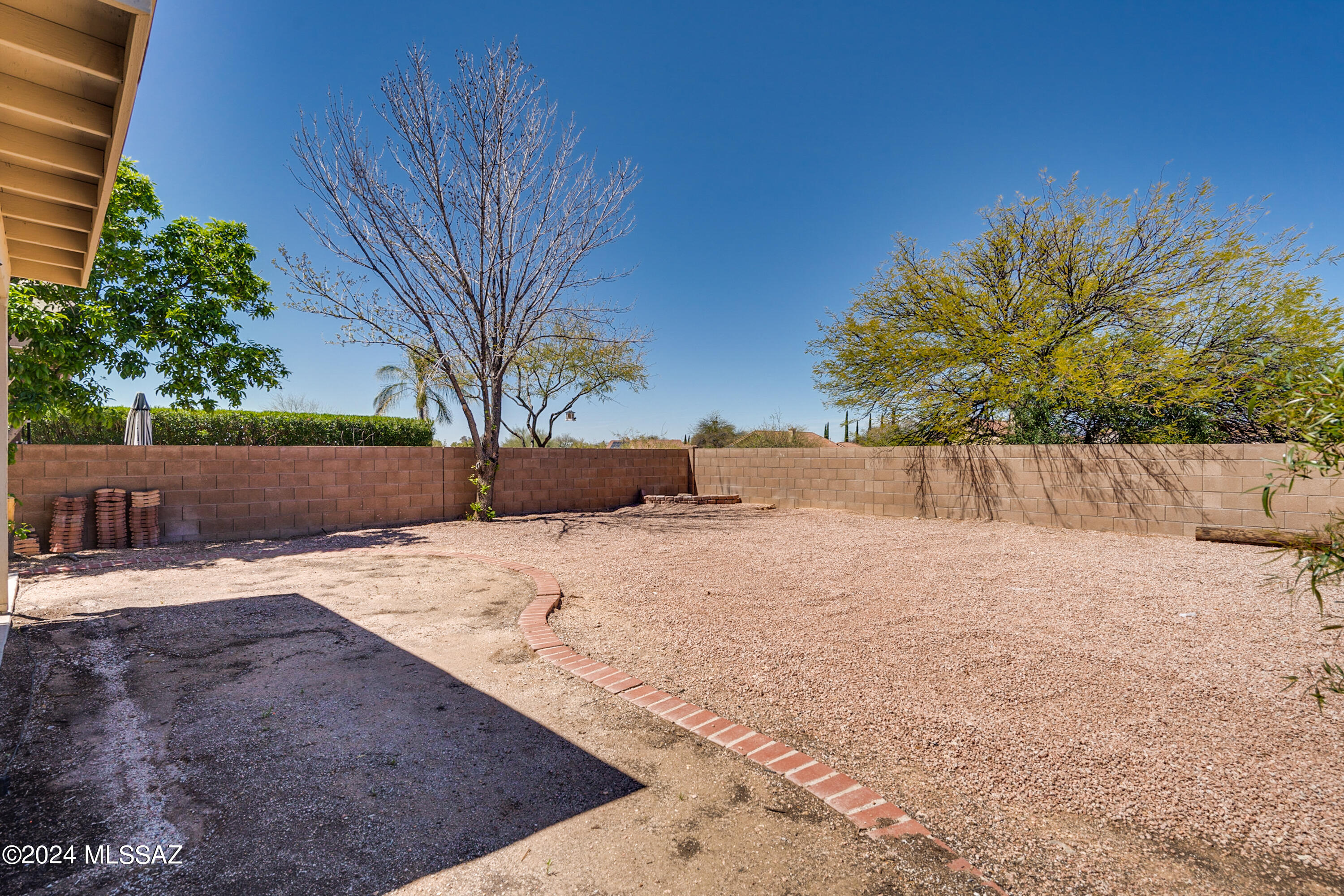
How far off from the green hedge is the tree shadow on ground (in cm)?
616

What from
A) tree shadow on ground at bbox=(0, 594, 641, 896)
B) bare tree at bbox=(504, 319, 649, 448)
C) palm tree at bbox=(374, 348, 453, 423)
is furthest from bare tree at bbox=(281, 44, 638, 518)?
palm tree at bbox=(374, 348, 453, 423)

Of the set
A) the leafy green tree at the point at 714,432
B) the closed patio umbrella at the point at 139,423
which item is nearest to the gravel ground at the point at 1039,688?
the closed patio umbrella at the point at 139,423

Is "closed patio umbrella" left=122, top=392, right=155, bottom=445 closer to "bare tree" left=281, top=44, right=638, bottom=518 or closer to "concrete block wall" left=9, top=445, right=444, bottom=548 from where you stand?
"concrete block wall" left=9, top=445, right=444, bottom=548

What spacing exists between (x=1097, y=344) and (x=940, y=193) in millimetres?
4102

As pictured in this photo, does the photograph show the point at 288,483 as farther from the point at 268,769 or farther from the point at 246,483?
the point at 268,769

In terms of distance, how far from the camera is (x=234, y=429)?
35.4ft

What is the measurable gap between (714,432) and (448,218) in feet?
46.1

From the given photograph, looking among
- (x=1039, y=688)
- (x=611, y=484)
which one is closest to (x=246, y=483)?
(x=611, y=484)

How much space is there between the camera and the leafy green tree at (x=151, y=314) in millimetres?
5852

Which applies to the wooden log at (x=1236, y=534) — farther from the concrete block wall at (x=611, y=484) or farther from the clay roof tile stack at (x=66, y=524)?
the clay roof tile stack at (x=66, y=524)

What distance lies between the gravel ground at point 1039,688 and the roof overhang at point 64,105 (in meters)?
3.32

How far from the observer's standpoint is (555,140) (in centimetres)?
1005

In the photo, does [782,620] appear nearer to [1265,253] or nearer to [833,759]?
[833,759]

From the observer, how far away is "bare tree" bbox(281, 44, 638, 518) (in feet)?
30.4
